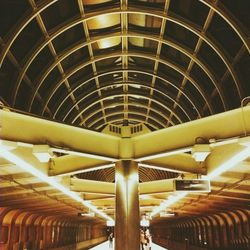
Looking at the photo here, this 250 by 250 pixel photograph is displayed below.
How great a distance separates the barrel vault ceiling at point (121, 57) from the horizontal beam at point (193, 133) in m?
3.73

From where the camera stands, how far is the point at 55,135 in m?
6.33

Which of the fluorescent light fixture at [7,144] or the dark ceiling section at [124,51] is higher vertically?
the dark ceiling section at [124,51]

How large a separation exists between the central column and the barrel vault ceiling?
10.4 ft

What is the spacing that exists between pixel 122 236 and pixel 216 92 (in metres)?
11.3

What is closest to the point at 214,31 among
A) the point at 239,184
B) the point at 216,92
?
the point at 216,92

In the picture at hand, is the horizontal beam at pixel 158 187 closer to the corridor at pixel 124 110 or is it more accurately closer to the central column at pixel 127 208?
the corridor at pixel 124 110

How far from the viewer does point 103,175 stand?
34094 millimetres

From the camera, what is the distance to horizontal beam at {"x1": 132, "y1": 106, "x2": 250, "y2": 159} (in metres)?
5.73

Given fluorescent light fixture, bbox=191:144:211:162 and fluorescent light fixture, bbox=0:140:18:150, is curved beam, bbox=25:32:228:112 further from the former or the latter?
fluorescent light fixture, bbox=191:144:211:162

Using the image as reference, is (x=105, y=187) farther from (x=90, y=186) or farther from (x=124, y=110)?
(x=124, y=110)

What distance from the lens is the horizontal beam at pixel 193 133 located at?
573cm

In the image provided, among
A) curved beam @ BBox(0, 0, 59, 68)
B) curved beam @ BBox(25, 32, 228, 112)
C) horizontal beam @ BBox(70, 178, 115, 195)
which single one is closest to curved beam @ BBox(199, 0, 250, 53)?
curved beam @ BBox(25, 32, 228, 112)

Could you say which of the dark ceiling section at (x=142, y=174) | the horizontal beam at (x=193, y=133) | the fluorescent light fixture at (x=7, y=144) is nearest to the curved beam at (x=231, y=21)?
the horizontal beam at (x=193, y=133)

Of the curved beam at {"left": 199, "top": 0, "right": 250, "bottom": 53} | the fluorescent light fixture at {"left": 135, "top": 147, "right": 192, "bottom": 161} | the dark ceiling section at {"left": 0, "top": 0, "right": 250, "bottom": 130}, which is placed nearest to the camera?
the fluorescent light fixture at {"left": 135, "top": 147, "right": 192, "bottom": 161}
